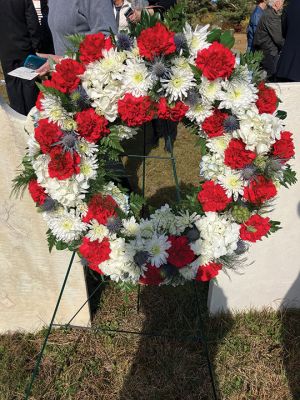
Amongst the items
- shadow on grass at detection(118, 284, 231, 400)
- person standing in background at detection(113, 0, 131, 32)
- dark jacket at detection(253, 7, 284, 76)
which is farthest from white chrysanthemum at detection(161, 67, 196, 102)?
dark jacket at detection(253, 7, 284, 76)

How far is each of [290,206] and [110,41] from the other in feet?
4.89

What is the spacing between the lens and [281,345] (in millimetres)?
2855

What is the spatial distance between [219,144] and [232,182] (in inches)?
7.5

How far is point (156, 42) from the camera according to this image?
1.59m

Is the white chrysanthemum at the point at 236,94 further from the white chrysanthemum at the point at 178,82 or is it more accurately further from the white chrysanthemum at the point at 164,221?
the white chrysanthemum at the point at 164,221

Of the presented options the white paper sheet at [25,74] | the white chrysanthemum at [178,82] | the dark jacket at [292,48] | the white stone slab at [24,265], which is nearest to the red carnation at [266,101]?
the white chrysanthemum at [178,82]

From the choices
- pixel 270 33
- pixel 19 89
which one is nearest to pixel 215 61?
pixel 19 89

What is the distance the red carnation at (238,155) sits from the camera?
1751 mm

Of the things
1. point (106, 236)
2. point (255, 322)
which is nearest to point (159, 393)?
point (255, 322)

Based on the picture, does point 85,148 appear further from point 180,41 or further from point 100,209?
point 180,41

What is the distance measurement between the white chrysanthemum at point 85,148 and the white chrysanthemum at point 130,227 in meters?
0.38

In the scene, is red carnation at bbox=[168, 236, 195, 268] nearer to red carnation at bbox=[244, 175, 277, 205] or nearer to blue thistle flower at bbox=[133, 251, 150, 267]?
blue thistle flower at bbox=[133, 251, 150, 267]

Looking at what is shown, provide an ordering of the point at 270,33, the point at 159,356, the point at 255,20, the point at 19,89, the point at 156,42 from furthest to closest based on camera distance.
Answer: the point at 255,20
the point at 270,33
the point at 19,89
the point at 159,356
the point at 156,42

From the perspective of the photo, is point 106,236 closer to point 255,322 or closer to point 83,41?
point 83,41
